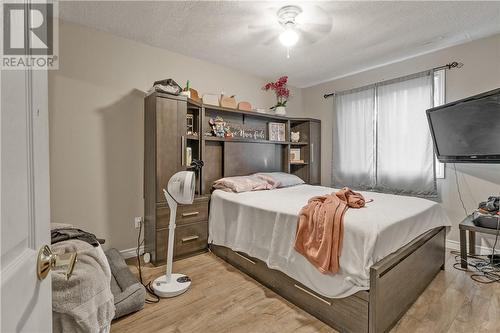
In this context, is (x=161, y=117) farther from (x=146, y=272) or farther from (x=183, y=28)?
(x=146, y=272)

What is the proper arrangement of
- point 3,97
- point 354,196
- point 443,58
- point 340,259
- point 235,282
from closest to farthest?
point 3,97, point 340,259, point 354,196, point 235,282, point 443,58

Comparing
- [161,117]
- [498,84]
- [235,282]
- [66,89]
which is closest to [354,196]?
[235,282]

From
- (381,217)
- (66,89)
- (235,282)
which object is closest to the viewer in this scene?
(381,217)

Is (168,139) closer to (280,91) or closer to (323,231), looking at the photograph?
(323,231)

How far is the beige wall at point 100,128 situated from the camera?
2.44m

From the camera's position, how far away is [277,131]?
160 inches

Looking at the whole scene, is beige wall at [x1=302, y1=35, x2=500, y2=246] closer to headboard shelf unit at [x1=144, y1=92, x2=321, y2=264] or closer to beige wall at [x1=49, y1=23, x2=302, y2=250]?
headboard shelf unit at [x1=144, y1=92, x2=321, y2=264]

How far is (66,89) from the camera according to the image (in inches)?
96.3

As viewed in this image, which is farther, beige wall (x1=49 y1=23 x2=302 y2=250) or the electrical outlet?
the electrical outlet

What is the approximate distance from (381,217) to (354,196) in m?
0.35

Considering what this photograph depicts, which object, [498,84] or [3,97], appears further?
[498,84]

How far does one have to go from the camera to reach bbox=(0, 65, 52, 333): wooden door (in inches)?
16.8

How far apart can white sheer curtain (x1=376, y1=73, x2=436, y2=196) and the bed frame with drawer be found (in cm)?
106

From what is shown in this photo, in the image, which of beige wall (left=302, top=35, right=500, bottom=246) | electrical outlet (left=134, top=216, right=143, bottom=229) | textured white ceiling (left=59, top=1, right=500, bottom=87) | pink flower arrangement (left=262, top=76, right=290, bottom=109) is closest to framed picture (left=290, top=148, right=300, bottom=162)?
pink flower arrangement (left=262, top=76, right=290, bottom=109)
